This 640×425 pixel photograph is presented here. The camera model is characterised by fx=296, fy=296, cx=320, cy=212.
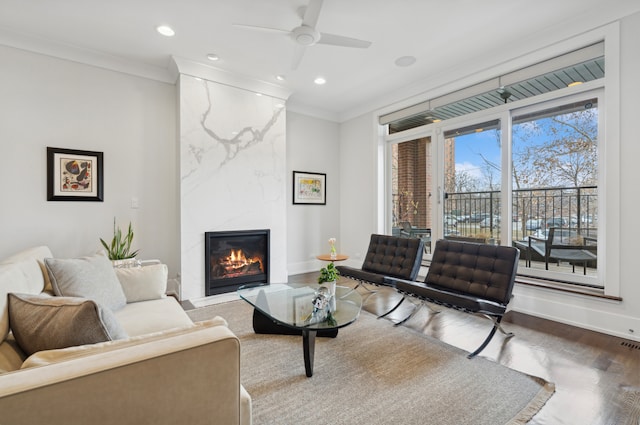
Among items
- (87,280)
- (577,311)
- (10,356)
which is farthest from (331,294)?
(577,311)

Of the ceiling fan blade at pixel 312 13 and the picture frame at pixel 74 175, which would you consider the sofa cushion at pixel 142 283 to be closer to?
the picture frame at pixel 74 175

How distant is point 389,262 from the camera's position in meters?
3.68

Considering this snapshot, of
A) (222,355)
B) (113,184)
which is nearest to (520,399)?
(222,355)

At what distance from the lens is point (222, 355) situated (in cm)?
98

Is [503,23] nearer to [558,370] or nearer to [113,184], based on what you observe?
[558,370]

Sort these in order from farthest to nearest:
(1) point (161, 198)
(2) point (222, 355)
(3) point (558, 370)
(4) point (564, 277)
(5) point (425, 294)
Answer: (1) point (161, 198)
(4) point (564, 277)
(5) point (425, 294)
(3) point (558, 370)
(2) point (222, 355)

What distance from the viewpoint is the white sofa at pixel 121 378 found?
2.47 ft

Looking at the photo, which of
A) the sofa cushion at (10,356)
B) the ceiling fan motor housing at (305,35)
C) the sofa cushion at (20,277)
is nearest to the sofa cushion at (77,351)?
the sofa cushion at (10,356)

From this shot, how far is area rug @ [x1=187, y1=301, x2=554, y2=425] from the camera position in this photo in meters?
1.65

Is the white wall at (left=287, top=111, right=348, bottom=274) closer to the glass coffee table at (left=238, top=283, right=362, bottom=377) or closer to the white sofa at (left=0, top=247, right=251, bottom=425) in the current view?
the glass coffee table at (left=238, top=283, right=362, bottom=377)

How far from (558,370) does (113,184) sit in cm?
474

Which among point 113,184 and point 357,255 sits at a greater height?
point 113,184

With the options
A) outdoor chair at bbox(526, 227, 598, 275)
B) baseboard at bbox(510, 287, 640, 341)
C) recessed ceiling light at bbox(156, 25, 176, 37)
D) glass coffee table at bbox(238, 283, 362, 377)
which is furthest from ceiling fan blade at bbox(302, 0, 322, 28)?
baseboard at bbox(510, 287, 640, 341)

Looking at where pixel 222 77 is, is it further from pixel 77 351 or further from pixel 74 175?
pixel 77 351
